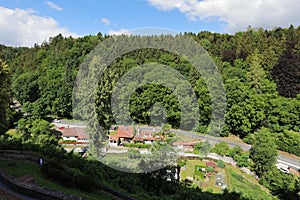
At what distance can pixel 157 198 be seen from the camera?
8227 mm

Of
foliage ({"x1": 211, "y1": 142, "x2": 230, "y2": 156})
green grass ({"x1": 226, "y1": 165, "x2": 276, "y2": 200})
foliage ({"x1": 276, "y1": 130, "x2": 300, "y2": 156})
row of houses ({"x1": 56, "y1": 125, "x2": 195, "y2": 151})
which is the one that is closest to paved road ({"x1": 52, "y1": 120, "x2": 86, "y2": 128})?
row of houses ({"x1": 56, "y1": 125, "x2": 195, "y2": 151})

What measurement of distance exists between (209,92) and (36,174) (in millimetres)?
22787

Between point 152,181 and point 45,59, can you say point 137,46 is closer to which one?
point 45,59

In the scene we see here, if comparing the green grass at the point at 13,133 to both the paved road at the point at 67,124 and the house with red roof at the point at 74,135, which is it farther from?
the paved road at the point at 67,124

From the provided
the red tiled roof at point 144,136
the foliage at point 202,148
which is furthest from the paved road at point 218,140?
the foliage at point 202,148

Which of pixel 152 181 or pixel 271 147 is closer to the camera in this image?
pixel 152 181

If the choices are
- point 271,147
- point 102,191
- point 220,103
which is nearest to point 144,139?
point 220,103

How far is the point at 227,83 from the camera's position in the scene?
2900cm

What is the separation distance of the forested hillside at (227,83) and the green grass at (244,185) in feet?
25.6

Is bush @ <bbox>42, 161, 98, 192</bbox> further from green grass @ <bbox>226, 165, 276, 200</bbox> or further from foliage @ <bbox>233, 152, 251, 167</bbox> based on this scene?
foliage @ <bbox>233, 152, 251, 167</bbox>

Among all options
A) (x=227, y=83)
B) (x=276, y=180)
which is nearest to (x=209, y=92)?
(x=227, y=83)

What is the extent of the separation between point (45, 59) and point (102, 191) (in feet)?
138

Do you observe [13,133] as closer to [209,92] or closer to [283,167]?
[209,92]

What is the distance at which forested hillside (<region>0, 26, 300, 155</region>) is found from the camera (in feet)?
87.2
